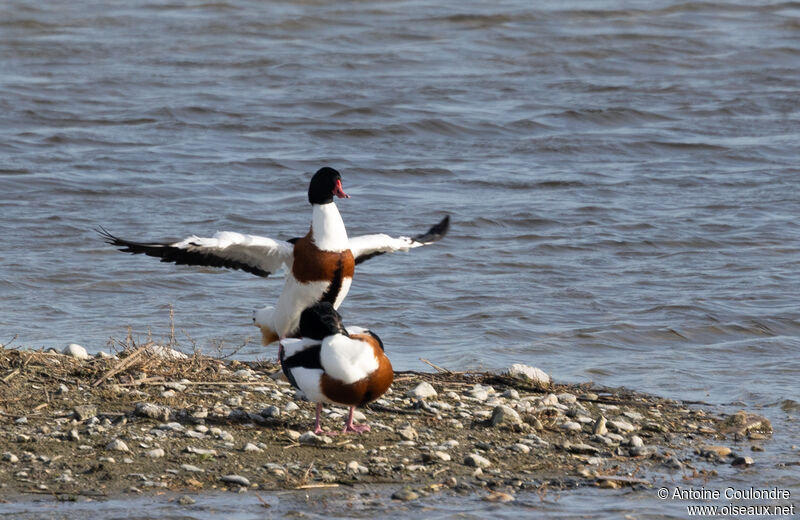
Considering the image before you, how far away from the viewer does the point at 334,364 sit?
21.3ft

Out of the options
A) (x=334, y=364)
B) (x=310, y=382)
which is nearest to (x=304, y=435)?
(x=310, y=382)

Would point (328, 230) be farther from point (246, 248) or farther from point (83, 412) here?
point (83, 412)

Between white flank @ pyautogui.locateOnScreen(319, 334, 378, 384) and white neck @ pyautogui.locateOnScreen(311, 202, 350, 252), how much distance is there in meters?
1.64

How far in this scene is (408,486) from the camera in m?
6.02

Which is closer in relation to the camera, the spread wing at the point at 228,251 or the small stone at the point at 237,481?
the small stone at the point at 237,481

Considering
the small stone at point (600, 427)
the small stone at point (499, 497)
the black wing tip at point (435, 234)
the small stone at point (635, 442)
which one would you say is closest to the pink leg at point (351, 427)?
the small stone at point (499, 497)

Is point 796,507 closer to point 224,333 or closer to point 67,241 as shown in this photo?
point 224,333

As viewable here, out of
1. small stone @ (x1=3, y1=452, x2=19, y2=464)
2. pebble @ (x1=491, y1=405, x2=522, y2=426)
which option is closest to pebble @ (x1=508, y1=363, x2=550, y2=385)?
pebble @ (x1=491, y1=405, x2=522, y2=426)

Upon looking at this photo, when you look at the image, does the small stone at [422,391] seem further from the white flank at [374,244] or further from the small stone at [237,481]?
the small stone at [237,481]

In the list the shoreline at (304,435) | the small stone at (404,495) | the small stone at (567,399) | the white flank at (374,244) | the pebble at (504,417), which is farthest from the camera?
the white flank at (374,244)

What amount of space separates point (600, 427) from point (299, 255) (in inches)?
95.1

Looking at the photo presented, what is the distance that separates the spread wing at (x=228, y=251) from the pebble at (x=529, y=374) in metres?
1.74

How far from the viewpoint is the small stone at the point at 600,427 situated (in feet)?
23.2

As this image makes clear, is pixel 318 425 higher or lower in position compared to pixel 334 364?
lower
